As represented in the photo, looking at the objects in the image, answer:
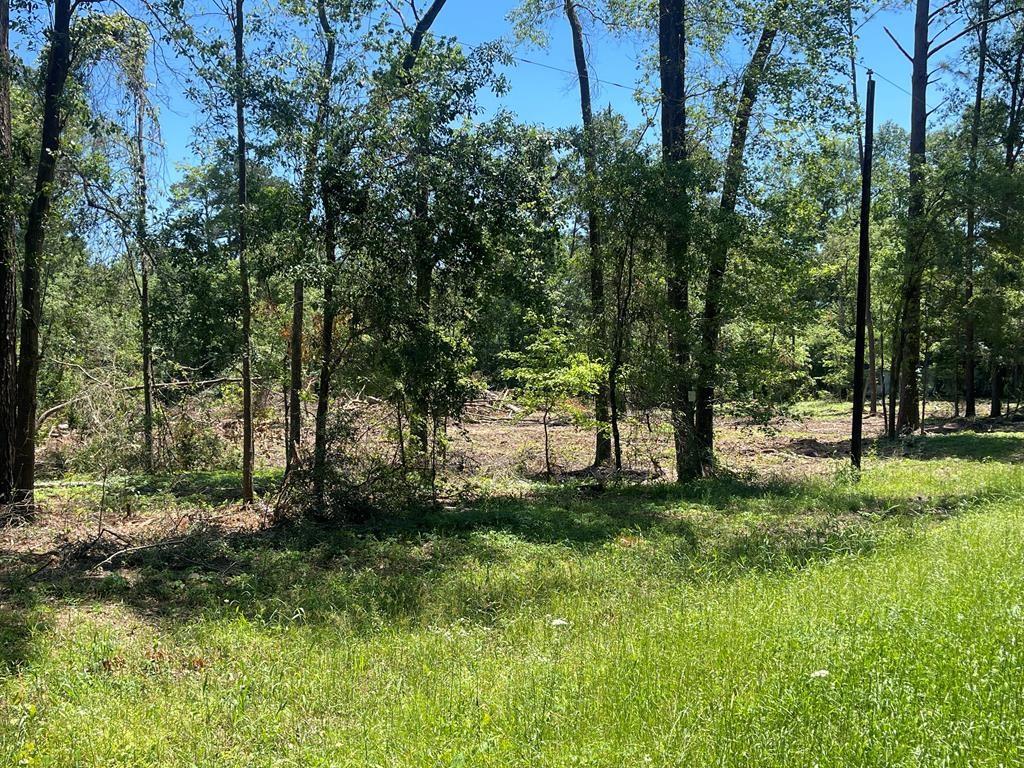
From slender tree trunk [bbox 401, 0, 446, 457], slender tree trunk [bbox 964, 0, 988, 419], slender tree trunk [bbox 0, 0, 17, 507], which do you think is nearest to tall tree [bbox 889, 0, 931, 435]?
slender tree trunk [bbox 964, 0, 988, 419]

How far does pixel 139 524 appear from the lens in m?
9.27

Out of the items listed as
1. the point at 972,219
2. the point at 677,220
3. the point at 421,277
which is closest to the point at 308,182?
the point at 421,277

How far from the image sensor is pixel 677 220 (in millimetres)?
12188

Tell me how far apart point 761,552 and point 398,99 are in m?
7.43

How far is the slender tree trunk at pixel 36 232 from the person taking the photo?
9.23 m

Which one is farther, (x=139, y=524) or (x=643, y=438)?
(x=643, y=438)

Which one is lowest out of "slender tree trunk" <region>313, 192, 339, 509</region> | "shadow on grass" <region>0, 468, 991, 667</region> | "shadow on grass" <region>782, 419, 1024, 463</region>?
"shadow on grass" <region>0, 468, 991, 667</region>

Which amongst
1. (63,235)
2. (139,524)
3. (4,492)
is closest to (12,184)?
(63,235)

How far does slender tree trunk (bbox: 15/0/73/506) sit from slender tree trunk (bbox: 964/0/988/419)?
18.8 metres

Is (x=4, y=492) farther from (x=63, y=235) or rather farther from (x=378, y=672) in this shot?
(x=378, y=672)

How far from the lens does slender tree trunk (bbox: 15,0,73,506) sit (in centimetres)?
923

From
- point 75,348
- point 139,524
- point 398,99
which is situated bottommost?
point 139,524

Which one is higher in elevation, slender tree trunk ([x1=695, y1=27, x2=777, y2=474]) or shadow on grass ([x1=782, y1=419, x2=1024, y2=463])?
Answer: slender tree trunk ([x1=695, y1=27, x2=777, y2=474])

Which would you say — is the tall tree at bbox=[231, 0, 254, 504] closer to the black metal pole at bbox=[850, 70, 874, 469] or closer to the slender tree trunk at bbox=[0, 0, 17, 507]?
the slender tree trunk at bbox=[0, 0, 17, 507]
